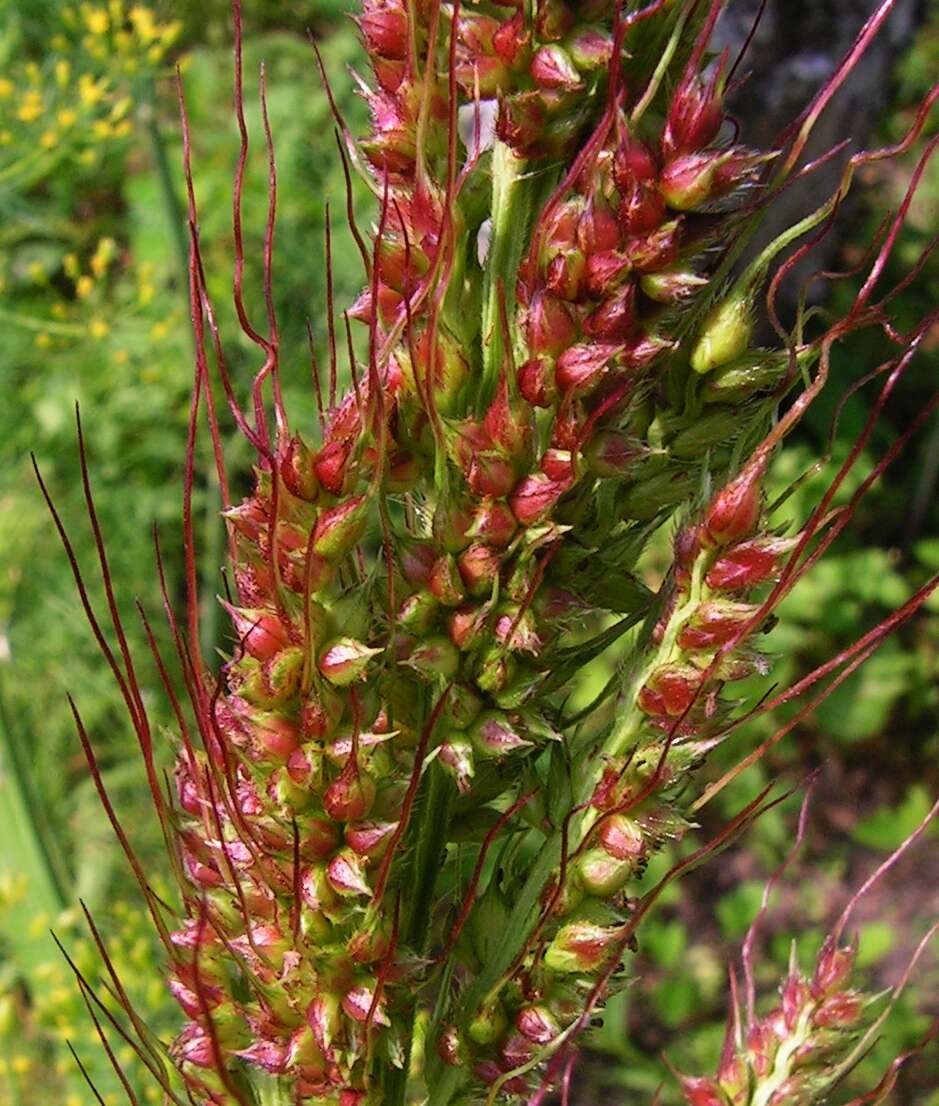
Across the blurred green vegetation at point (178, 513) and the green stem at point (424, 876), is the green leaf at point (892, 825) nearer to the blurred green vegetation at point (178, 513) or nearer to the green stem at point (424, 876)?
the blurred green vegetation at point (178, 513)

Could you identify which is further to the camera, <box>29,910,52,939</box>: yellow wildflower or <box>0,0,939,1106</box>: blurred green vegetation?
<box>0,0,939,1106</box>: blurred green vegetation

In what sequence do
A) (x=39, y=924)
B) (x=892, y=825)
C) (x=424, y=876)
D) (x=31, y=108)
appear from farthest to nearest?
(x=892, y=825) → (x=31, y=108) → (x=39, y=924) → (x=424, y=876)

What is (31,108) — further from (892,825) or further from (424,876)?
(892,825)

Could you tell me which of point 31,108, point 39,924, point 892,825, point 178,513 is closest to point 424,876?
point 39,924

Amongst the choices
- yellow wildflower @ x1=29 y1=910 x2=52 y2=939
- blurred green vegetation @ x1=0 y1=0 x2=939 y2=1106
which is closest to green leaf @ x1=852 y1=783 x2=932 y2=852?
blurred green vegetation @ x1=0 y1=0 x2=939 y2=1106

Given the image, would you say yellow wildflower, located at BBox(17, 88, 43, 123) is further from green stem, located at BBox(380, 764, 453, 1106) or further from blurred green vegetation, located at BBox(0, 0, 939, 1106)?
green stem, located at BBox(380, 764, 453, 1106)

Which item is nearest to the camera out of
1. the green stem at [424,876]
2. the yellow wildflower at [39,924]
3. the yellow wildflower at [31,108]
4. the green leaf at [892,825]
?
the green stem at [424,876]

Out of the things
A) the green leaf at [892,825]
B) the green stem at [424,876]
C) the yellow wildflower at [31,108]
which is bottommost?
the green leaf at [892,825]

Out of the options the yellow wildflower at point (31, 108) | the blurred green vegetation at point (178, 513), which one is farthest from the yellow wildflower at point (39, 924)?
the yellow wildflower at point (31, 108)

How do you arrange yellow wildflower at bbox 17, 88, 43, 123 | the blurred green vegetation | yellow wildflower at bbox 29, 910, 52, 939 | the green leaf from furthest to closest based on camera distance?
1. the green leaf
2. the blurred green vegetation
3. yellow wildflower at bbox 17, 88, 43, 123
4. yellow wildflower at bbox 29, 910, 52, 939

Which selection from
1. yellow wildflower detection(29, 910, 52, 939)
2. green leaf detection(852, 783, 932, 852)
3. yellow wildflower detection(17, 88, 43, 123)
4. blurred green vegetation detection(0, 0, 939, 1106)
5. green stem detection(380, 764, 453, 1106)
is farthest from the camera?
green leaf detection(852, 783, 932, 852)
